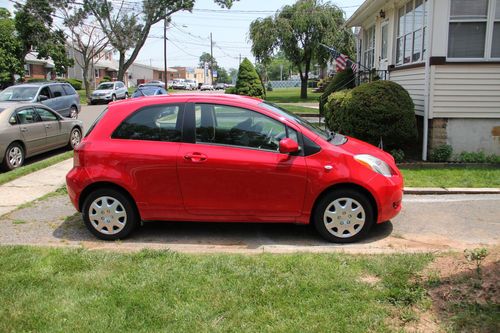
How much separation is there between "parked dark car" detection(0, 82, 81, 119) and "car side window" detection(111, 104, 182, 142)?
471 inches

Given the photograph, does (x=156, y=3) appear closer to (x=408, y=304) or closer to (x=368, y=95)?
(x=368, y=95)

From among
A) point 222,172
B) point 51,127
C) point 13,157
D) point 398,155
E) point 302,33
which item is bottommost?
point 13,157

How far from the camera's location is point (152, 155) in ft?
17.7

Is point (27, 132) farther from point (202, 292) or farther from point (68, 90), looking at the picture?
point (68, 90)

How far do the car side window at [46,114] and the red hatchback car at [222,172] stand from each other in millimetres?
6555

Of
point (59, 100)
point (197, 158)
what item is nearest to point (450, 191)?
point (197, 158)

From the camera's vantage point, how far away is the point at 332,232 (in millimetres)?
5434

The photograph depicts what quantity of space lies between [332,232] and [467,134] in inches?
236

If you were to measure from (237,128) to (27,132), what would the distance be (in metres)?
7.08

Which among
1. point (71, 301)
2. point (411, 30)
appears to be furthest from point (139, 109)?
point (411, 30)

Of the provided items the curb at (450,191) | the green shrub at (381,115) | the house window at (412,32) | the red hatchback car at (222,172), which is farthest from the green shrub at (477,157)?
the red hatchback car at (222,172)

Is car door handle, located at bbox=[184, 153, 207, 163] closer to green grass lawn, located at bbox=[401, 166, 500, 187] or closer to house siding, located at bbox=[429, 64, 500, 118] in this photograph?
green grass lawn, located at bbox=[401, 166, 500, 187]

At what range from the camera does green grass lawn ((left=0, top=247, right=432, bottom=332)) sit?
3.49 metres

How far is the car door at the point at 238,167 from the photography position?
5293 mm
